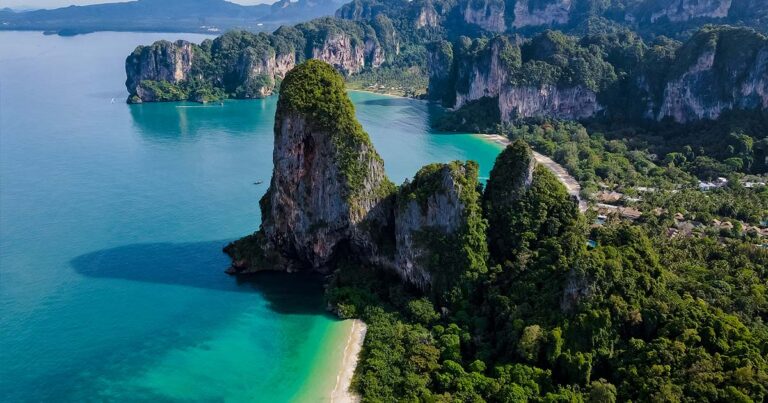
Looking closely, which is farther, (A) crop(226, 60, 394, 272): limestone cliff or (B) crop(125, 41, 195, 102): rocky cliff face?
(B) crop(125, 41, 195, 102): rocky cliff face

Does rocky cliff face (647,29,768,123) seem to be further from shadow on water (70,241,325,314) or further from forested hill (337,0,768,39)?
shadow on water (70,241,325,314)

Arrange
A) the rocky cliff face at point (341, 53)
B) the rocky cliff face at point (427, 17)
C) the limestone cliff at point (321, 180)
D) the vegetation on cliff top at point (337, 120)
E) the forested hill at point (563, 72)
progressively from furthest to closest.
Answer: the rocky cliff face at point (427, 17) < the rocky cliff face at point (341, 53) < the forested hill at point (563, 72) < the limestone cliff at point (321, 180) < the vegetation on cliff top at point (337, 120)

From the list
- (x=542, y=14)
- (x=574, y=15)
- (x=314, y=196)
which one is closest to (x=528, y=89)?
(x=314, y=196)

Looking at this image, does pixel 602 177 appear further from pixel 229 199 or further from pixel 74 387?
pixel 74 387

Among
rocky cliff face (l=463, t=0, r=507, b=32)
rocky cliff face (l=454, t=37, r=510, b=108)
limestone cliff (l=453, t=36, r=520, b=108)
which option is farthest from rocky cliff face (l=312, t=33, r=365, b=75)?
rocky cliff face (l=454, t=37, r=510, b=108)

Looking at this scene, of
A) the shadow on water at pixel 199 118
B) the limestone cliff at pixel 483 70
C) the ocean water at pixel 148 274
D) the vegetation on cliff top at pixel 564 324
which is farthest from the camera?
the limestone cliff at pixel 483 70

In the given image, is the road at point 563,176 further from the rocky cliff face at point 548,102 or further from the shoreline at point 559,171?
the rocky cliff face at point 548,102

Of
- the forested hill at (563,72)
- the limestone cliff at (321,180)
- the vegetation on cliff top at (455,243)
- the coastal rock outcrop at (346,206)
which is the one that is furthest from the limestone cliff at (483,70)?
the vegetation on cliff top at (455,243)
